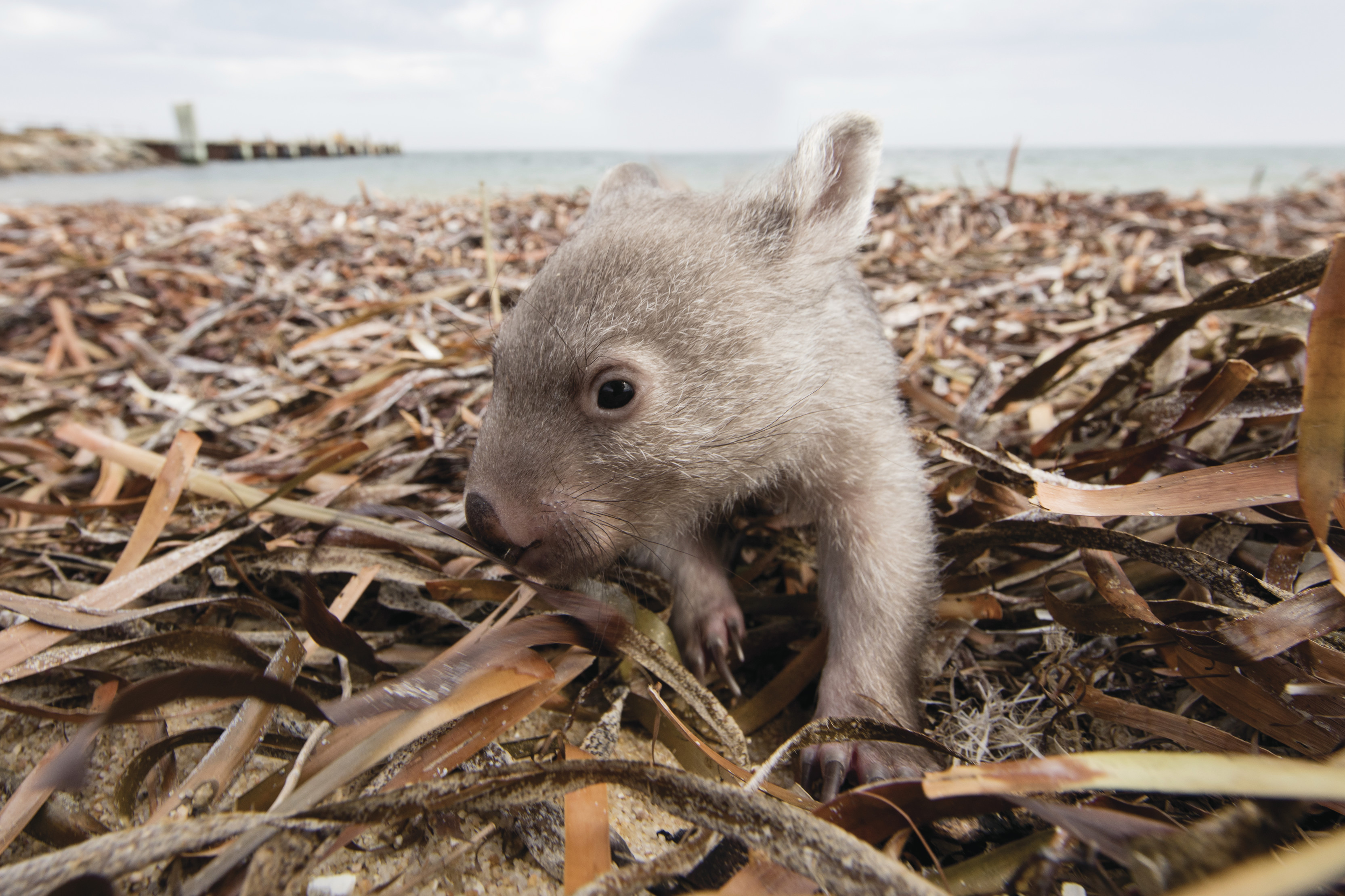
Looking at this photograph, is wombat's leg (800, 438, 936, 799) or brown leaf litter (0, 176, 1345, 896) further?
wombat's leg (800, 438, 936, 799)

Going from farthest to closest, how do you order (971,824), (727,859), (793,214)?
(793,214) → (971,824) → (727,859)

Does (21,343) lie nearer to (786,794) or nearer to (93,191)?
(786,794)

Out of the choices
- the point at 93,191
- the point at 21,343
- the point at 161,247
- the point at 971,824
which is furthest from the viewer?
the point at 93,191

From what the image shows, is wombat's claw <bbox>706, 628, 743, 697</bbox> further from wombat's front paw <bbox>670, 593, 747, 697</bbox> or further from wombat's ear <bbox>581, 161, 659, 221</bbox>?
wombat's ear <bbox>581, 161, 659, 221</bbox>

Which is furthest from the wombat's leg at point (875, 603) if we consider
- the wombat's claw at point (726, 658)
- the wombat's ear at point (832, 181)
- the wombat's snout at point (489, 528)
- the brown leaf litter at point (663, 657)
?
the wombat's snout at point (489, 528)

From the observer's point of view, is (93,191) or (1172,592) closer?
(1172,592)

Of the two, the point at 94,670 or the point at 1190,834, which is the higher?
the point at 1190,834

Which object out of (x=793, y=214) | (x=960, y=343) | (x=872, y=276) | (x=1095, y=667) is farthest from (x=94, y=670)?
(x=872, y=276)

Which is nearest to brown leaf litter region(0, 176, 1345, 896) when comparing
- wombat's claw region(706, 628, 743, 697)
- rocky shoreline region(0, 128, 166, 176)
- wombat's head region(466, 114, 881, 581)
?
wombat's claw region(706, 628, 743, 697)
